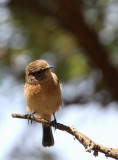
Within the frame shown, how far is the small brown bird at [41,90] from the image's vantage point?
16.4 feet

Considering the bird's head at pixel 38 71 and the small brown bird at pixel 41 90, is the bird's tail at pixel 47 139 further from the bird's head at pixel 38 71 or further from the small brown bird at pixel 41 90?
the bird's head at pixel 38 71

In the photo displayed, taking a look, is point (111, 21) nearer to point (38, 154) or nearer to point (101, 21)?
point (101, 21)

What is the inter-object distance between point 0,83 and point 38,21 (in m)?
1.34

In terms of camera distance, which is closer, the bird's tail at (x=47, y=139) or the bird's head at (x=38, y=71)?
the bird's head at (x=38, y=71)

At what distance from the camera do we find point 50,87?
16.5 ft

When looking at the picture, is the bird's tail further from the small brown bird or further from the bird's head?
the bird's head

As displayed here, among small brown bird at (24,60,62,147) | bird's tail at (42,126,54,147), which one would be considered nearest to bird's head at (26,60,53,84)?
small brown bird at (24,60,62,147)

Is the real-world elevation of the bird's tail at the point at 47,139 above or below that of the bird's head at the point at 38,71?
below

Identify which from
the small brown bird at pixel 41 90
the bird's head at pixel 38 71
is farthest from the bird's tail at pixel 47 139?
the bird's head at pixel 38 71

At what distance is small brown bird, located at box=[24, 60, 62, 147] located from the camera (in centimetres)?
501

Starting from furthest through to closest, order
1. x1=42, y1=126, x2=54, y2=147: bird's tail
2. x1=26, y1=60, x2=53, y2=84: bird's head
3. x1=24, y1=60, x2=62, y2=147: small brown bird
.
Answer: x1=42, y1=126, x2=54, y2=147: bird's tail, x1=26, y1=60, x2=53, y2=84: bird's head, x1=24, y1=60, x2=62, y2=147: small brown bird

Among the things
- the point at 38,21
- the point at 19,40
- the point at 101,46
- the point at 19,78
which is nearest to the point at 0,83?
the point at 19,78

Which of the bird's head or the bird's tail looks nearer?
the bird's head

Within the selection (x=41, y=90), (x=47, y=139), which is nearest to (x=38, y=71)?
(x=41, y=90)
